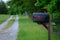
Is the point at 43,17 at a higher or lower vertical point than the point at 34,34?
higher

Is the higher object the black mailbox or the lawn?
the black mailbox

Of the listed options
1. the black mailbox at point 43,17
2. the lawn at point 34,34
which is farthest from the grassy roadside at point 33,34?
the black mailbox at point 43,17

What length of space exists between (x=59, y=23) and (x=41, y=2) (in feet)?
16.5

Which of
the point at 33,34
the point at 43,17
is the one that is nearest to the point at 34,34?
the point at 33,34

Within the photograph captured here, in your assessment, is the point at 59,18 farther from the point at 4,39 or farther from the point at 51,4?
the point at 51,4

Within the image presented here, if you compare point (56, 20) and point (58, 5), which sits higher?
point (58, 5)

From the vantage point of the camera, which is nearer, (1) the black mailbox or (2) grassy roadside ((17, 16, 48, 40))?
(2) grassy roadside ((17, 16, 48, 40))

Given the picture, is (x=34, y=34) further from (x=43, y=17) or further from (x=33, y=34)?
(x=43, y=17)

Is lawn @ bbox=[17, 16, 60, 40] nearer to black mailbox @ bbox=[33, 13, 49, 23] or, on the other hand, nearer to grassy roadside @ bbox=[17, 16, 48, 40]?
grassy roadside @ bbox=[17, 16, 48, 40]

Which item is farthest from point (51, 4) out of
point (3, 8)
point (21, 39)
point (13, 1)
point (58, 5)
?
point (3, 8)

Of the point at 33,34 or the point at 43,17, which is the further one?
the point at 43,17

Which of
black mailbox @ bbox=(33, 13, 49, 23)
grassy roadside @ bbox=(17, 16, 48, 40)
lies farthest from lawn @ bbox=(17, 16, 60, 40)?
black mailbox @ bbox=(33, 13, 49, 23)

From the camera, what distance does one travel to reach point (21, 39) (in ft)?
43.5

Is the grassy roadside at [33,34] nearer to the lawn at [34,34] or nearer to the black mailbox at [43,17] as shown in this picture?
the lawn at [34,34]
